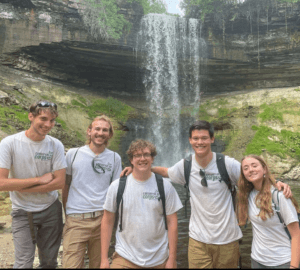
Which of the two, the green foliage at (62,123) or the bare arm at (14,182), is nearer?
the bare arm at (14,182)

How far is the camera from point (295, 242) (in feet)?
8.70

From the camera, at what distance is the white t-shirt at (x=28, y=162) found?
317 cm

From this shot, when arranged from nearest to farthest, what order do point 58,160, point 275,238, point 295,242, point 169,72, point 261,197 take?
1. point 295,242
2. point 275,238
3. point 261,197
4. point 58,160
5. point 169,72

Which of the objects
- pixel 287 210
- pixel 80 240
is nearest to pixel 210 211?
pixel 287 210

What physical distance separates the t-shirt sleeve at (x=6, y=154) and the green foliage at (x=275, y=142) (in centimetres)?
1934

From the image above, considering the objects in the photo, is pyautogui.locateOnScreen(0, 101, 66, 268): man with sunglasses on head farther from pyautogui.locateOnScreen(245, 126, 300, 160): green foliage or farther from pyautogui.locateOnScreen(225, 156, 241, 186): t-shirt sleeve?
pyautogui.locateOnScreen(245, 126, 300, 160): green foliage

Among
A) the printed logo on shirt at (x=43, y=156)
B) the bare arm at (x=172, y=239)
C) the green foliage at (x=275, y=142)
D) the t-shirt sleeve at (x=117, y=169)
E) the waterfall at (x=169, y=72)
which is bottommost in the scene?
the bare arm at (x=172, y=239)

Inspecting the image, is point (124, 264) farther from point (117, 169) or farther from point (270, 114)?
point (270, 114)

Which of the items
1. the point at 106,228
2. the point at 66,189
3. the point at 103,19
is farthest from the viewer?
the point at 103,19

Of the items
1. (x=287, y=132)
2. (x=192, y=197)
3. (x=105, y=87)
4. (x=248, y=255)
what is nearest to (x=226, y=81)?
(x=287, y=132)

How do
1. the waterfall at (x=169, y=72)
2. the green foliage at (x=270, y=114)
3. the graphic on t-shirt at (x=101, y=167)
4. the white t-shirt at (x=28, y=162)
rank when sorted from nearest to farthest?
the white t-shirt at (x=28, y=162) → the graphic on t-shirt at (x=101, y=167) → the green foliage at (x=270, y=114) → the waterfall at (x=169, y=72)

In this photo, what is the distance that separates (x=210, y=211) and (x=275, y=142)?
Answer: 2048cm

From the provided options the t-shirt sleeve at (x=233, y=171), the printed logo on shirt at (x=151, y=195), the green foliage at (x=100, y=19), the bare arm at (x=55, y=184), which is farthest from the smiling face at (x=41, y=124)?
the green foliage at (x=100, y=19)

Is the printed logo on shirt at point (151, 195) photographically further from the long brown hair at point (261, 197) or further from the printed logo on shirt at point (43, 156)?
the printed logo on shirt at point (43, 156)
